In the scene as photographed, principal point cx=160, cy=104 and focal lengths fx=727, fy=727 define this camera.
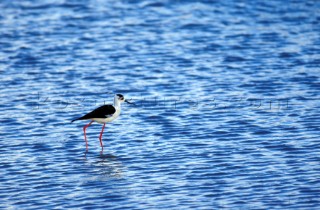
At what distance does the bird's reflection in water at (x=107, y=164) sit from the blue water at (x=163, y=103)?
0.04 meters

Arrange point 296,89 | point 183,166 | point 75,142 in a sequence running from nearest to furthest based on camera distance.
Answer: point 183,166
point 75,142
point 296,89

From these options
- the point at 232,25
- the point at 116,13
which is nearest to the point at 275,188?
the point at 232,25

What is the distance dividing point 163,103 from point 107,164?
4556mm

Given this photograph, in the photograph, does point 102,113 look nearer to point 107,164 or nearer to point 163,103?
point 107,164

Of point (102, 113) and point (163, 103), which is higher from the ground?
point (102, 113)

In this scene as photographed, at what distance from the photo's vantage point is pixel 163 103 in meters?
16.8

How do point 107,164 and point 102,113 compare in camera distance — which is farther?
point 102,113

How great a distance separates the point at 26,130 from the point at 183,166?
159 inches

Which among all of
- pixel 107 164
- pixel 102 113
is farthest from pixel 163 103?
pixel 107 164

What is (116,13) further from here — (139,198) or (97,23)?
(139,198)

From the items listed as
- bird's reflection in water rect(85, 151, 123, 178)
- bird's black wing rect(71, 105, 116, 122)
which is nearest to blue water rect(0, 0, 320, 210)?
bird's reflection in water rect(85, 151, 123, 178)

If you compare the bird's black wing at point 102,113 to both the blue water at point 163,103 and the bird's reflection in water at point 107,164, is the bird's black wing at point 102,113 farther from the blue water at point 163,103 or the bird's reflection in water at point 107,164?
the bird's reflection in water at point 107,164

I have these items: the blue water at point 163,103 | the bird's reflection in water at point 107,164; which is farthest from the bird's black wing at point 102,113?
the bird's reflection in water at point 107,164

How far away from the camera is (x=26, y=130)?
14.6 metres
